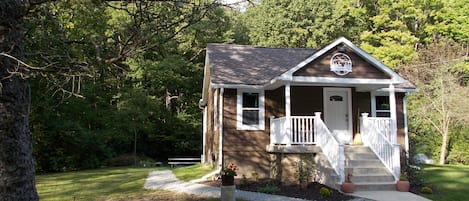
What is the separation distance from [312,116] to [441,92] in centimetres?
1084

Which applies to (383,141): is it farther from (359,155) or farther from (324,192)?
(324,192)

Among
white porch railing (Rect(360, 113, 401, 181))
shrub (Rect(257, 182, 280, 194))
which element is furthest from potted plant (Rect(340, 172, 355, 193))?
shrub (Rect(257, 182, 280, 194))

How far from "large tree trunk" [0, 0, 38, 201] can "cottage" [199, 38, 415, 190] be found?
300 inches

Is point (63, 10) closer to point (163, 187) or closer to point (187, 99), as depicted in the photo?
point (163, 187)

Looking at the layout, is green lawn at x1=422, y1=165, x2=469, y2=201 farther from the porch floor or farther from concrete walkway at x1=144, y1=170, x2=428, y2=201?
the porch floor

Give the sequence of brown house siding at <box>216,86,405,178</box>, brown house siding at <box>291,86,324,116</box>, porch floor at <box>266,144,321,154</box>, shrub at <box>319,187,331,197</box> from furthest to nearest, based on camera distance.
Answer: brown house siding at <box>291,86,324,116</box>, brown house siding at <box>216,86,405,178</box>, porch floor at <box>266,144,321,154</box>, shrub at <box>319,187,331,197</box>

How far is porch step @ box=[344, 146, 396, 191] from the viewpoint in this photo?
10.1m

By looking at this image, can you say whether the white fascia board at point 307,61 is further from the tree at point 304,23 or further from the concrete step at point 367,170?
the tree at point 304,23

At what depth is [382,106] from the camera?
559 inches

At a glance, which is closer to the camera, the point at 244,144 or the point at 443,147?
the point at 244,144

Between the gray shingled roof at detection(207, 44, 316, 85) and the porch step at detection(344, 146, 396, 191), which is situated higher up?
the gray shingled roof at detection(207, 44, 316, 85)

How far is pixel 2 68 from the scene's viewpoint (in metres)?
3.86

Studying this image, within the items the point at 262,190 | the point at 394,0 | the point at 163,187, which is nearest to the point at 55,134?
the point at 163,187

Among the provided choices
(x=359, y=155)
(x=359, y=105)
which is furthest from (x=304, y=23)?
(x=359, y=155)
